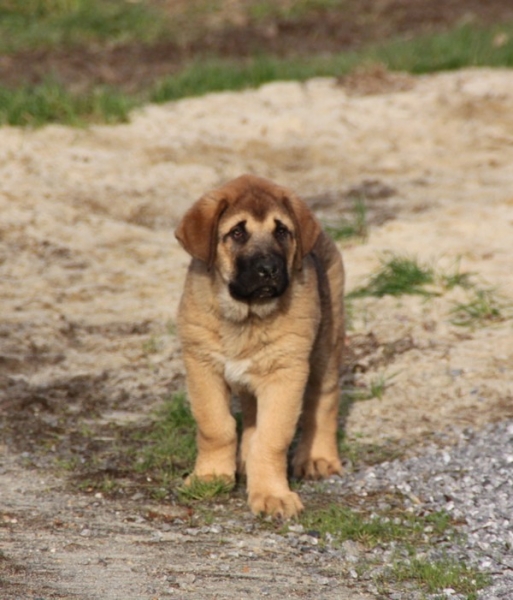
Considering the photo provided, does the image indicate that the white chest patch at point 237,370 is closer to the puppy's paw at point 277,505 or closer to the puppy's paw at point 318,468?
the puppy's paw at point 277,505

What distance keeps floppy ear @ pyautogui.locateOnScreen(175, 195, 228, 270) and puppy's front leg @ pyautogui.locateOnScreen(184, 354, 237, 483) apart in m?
0.52

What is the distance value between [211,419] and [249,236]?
932 mm

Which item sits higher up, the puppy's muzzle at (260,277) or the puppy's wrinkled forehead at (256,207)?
the puppy's wrinkled forehead at (256,207)

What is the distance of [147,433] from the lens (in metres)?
7.01

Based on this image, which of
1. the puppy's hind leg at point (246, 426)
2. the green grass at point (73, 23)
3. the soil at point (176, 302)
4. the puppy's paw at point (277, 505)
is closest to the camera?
the soil at point (176, 302)

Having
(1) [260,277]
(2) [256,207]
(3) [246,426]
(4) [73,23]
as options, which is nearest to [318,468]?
(3) [246,426]

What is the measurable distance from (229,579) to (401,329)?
3.61 meters

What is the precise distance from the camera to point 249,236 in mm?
5918

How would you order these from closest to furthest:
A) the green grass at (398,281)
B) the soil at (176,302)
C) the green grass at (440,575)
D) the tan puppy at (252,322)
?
the green grass at (440,575) < the soil at (176,302) < the tan puppy at (252,322) < the green grass at (398,281)

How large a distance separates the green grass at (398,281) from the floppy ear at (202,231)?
3.01 m

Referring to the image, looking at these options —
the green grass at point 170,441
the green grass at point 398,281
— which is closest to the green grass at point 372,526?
the green grass at point 170,441

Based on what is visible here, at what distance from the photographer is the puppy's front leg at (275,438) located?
5.88 m

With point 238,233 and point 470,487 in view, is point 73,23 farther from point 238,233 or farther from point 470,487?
point 470,487

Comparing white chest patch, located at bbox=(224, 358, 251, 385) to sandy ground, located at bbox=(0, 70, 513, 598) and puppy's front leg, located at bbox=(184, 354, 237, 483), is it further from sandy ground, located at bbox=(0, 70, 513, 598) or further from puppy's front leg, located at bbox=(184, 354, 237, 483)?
sandy ground, located at bbox=(0, 70, 513, 598)
